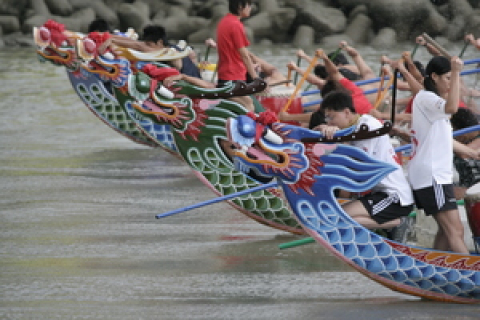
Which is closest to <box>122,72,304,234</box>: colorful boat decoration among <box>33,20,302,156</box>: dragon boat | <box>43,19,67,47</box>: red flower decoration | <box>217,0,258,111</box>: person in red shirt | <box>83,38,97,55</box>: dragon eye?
<box>217,0,258,111</box>: person in red shirt

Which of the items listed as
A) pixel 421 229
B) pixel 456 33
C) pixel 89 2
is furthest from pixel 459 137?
pixel 89 2

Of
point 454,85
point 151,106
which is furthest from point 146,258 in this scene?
point 454,85

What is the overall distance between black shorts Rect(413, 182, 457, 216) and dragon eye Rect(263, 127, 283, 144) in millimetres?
772

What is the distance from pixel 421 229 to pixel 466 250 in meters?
1.14

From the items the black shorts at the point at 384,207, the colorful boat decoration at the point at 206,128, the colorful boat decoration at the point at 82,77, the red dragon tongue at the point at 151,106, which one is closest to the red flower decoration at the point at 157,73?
the colorful boat decoration at the point at 206,128

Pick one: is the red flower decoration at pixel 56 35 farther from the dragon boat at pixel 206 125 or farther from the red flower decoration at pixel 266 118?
the red flower decoration at pixel 266 118

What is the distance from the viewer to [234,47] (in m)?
8.41

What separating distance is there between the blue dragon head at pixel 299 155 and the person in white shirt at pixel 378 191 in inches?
5.0

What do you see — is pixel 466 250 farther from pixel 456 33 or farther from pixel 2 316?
pixel 456 33

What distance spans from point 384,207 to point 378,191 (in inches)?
3.6

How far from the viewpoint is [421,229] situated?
21.0 feet

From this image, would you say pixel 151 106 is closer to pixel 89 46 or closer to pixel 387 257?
pixel 89 46

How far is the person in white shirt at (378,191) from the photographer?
5.12 m

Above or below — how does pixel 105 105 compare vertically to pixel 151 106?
below
